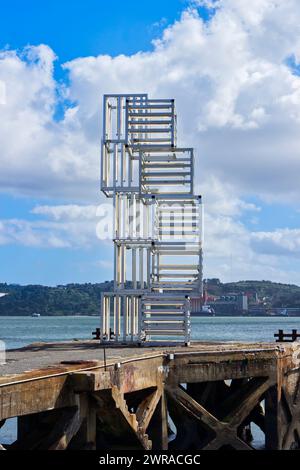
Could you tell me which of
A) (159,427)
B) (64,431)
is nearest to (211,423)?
(159,427)

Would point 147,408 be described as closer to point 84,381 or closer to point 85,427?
point 85,427

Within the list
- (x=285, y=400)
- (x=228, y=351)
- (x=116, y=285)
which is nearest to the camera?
(x=228, y=351)

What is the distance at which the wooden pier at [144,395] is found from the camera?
15000 millimetres

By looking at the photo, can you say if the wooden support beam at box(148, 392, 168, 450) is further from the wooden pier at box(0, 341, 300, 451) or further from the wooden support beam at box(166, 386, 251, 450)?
the wooden support beam at box(166, 386, 251, 450)

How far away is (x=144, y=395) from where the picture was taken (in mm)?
19578

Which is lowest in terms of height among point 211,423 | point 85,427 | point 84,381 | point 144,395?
point 211,423

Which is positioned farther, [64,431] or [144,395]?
[144,395]

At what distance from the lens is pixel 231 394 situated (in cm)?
2389

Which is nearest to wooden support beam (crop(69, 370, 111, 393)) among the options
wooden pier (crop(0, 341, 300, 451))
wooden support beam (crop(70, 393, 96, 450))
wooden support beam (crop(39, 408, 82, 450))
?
wooden pier (crop(0, 341, 300, 451))

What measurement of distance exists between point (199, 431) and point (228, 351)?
12.5 ft

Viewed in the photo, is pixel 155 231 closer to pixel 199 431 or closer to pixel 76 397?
pixel 199 431
